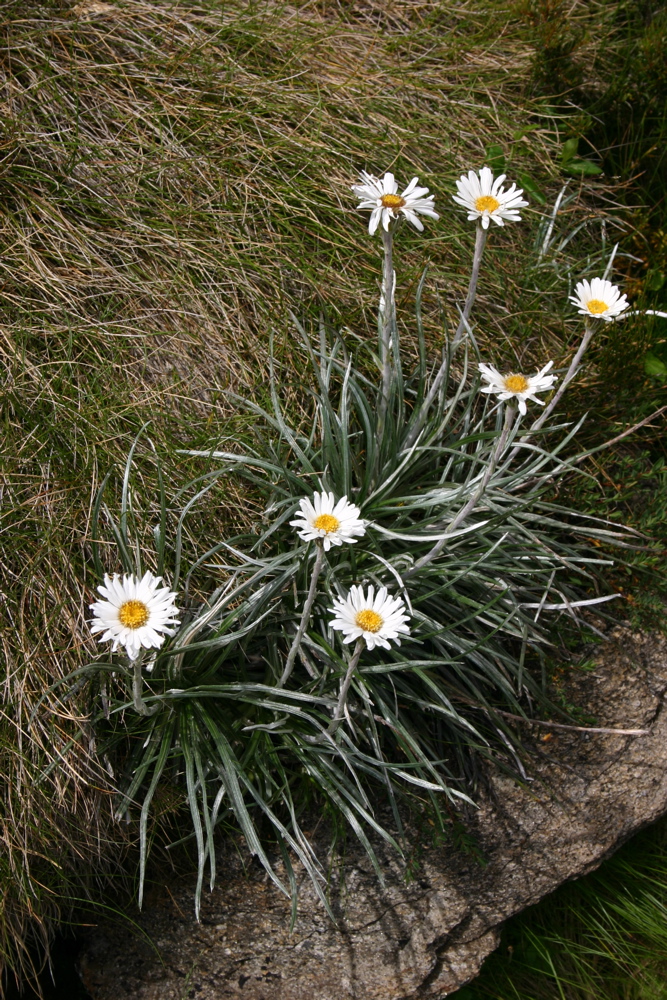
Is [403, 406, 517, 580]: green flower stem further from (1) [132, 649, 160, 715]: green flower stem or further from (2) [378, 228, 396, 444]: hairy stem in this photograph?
(1) [132, 649, 160, 715]: green flower stem

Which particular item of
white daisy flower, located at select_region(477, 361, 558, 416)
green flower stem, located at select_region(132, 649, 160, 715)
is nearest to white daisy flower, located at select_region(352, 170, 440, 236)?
white daisy flower, located at select_region(477, 361, 558, 416)

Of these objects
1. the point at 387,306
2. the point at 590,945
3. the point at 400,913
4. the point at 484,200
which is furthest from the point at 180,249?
the point at 590,945

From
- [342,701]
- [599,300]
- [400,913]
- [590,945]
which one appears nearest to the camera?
[342,701]

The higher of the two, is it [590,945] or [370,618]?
[370,618]

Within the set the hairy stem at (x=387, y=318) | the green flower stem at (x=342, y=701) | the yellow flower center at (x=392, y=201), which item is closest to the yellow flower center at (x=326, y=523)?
the green flower stem at (x=342, y=701)

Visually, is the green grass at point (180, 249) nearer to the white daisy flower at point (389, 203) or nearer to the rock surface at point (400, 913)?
the rock surface at point (400, 913)

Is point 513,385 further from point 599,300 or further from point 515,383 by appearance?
point 599,300

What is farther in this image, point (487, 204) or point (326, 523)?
point (487, 204)
